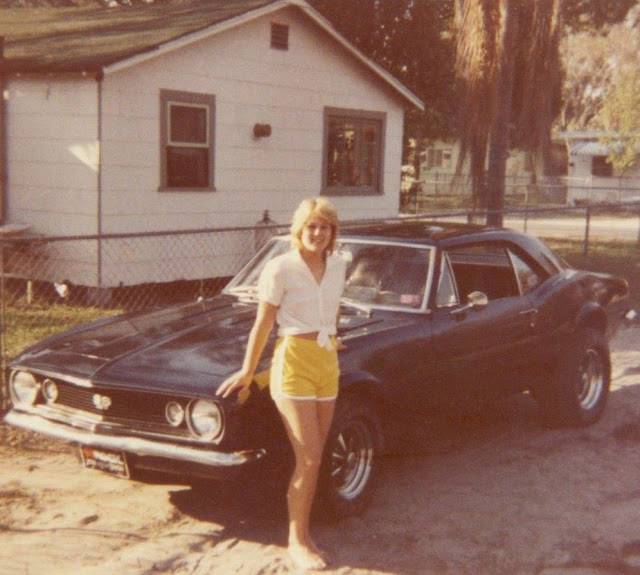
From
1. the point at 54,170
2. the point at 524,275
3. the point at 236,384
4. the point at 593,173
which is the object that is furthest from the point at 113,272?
the point at 593,173

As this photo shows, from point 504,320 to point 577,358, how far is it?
0.97 metres

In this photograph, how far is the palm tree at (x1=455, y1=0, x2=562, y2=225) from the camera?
47.2ft

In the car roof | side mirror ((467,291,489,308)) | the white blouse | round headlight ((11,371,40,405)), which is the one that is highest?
the car roof

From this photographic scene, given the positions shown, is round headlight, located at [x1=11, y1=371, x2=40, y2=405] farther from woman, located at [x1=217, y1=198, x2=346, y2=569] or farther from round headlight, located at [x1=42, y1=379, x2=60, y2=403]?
woman, located at [x1=217, y1=198, x2=346, y2=569]

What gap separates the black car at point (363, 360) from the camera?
4.98 metres

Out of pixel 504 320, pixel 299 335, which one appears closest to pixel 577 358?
pixel 504 320

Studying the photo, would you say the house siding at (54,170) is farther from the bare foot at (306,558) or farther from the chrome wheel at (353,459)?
the bare foot at (306,558)

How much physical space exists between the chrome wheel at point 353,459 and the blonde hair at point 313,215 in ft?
3.53

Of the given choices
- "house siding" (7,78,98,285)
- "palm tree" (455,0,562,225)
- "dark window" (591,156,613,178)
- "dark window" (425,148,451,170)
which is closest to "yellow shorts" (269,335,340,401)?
"house siding" (7,78,98,285)

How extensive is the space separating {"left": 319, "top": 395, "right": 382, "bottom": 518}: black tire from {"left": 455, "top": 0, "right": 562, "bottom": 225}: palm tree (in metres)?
9.15

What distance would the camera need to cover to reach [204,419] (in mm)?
4941

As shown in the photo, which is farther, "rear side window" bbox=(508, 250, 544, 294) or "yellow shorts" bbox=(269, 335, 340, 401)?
"rear side window" bbox=(508, 250, 544, 294)

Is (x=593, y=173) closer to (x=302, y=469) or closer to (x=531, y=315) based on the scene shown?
(x=531, y=315)

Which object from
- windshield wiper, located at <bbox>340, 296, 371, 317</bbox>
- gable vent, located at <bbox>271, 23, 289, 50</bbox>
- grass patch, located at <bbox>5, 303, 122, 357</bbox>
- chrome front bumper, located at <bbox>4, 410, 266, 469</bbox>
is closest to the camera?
chrome front bumper, located at <bbox>4, 410, 266, 469</bbox>
